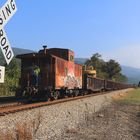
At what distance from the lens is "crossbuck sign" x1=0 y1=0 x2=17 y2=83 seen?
18.6 feet

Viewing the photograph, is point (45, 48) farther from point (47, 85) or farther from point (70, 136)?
point (70, 136)

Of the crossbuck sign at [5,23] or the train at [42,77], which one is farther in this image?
the train at [42,77]

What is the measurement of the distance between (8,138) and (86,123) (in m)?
6.37

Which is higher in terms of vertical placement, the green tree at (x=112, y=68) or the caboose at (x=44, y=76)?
the green tree at (x=112, y=68)

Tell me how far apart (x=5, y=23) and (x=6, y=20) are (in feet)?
0.16

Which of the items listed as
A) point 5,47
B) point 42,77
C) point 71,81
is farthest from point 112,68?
point 5,47

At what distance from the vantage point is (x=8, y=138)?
7.73 metres

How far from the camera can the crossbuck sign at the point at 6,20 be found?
566cm

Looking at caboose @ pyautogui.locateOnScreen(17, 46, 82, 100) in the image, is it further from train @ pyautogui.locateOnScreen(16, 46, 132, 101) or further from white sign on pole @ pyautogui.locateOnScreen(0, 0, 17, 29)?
white sign on pole @ pyautogui.locateOnScreen(0, 0, 17, 29)

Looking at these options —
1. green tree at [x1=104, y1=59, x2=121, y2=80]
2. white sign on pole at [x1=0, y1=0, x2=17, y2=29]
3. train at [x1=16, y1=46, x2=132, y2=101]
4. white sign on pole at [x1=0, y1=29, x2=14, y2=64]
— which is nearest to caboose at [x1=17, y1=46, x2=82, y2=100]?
train at [x1=16, y1=46, x2=132, y2=101]

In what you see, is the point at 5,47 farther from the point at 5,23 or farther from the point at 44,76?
the point at 44,76

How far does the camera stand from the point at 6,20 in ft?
18.7

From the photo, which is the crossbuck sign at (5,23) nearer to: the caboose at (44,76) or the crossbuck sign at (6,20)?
→ the crossbuck sign at (6,20)

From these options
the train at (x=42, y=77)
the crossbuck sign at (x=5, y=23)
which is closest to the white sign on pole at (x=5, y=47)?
the crossbuck sign at (x=5, y=23)
